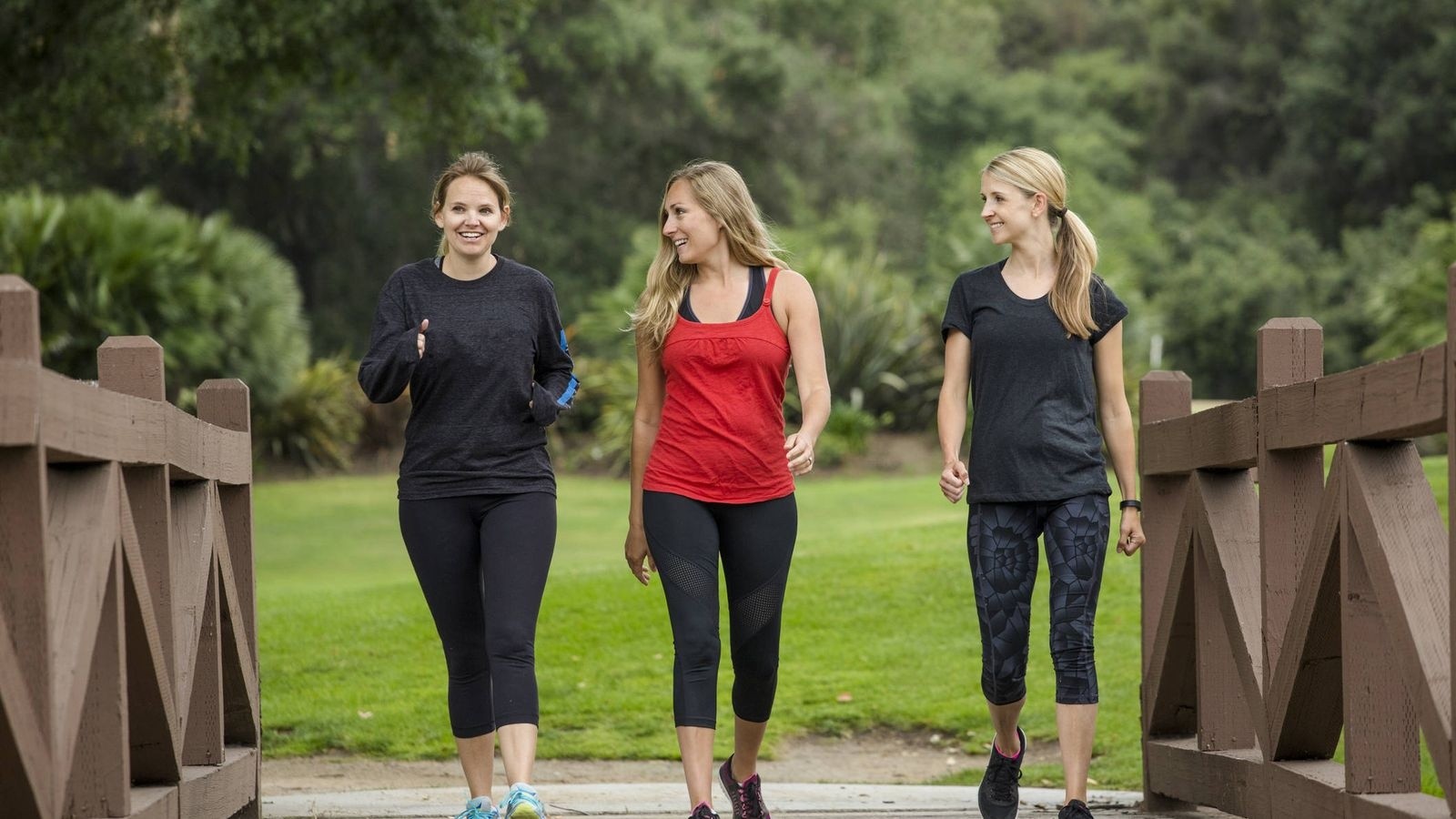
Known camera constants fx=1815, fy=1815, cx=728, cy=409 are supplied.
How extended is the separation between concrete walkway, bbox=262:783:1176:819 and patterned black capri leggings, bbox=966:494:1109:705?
0.63m

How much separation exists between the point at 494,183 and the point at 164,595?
145 cm

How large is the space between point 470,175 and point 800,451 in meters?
1.23

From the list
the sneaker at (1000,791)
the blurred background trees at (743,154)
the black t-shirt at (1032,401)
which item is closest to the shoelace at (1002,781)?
the sneaker at (1000,791)

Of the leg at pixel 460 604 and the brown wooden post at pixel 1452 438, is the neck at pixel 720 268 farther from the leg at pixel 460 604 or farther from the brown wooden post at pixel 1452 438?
the brown wooden post at pixel 1452 438

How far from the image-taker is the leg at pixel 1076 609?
17.0 feet

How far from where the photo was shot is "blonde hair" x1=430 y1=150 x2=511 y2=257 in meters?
5.15

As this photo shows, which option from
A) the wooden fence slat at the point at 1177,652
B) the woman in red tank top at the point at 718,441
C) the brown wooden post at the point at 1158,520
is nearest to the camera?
the woman in red tank top at the point at 718,441

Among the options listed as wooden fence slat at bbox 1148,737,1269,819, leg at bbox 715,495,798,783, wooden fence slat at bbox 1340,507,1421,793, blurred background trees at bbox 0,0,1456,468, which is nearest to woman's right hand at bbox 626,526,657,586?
leg at bbox 715,495,798,783

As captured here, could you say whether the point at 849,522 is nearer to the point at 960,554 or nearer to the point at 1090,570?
the point at 960,554

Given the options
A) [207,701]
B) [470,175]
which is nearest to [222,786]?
[207,701]

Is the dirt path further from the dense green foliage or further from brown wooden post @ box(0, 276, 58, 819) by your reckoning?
the dense green foliage

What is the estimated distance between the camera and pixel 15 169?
15.0 metres

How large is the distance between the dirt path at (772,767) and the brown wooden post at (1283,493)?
301 cm

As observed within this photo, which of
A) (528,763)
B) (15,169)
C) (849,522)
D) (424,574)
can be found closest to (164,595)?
(424,574)
